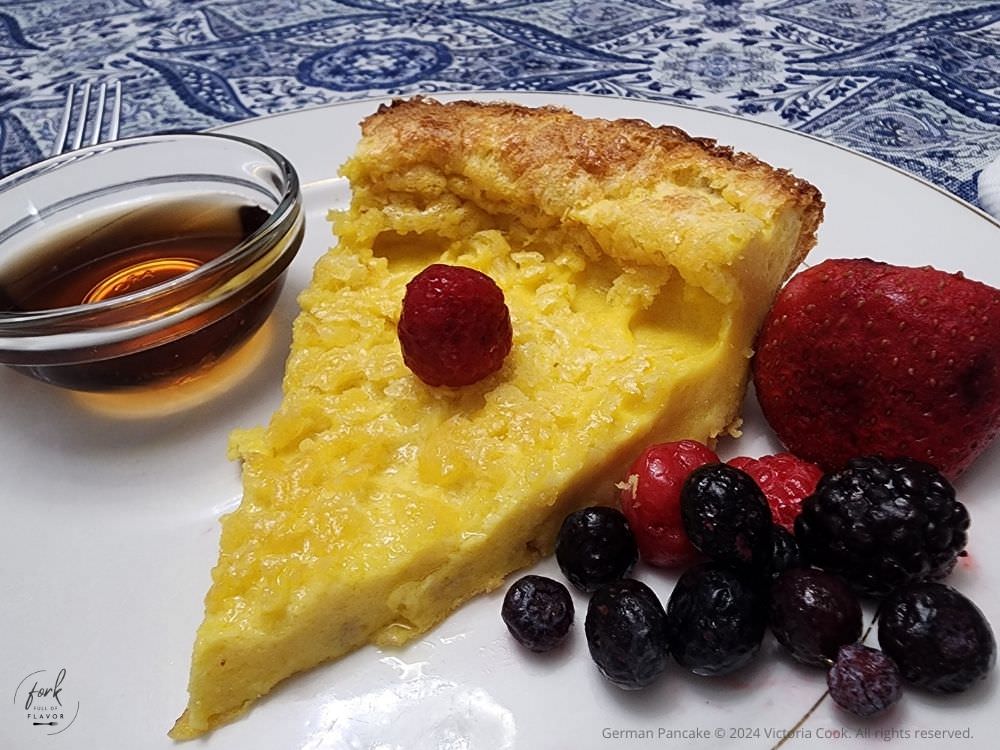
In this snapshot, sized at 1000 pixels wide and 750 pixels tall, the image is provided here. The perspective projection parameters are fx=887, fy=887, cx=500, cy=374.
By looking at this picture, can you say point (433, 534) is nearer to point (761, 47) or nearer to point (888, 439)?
point (888, 439)

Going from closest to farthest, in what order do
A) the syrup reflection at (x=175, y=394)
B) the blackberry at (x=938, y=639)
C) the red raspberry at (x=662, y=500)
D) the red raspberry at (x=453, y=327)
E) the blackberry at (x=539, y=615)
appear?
the blackberry at (x=938, y=639) → the blackberry at (x=539, y=615) → the red raspberry at (x=662, y=500) → the red raspberry at (x=453, y=327) → the syrup reflection at (x=175, y=394)

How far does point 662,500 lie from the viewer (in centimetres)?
223

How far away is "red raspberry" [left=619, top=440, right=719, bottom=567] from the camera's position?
2232 millimetres

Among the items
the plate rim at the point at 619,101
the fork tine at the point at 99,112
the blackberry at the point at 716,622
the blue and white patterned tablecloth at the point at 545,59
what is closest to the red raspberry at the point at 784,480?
the blackberry at the point at 716,622

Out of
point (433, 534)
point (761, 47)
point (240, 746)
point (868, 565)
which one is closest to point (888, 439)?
point (868, 565)

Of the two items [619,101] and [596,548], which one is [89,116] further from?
[596,548]

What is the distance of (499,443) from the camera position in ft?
7.84

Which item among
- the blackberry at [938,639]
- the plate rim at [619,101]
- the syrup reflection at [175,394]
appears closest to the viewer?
the blackberry at [938,639]

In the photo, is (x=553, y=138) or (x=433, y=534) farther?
(x=553, y=138)

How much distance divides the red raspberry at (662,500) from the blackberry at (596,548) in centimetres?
5

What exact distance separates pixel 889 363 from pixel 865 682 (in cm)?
82

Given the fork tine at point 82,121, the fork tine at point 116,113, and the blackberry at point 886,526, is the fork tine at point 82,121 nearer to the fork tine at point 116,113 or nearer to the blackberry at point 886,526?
the fork tine at point 116,113

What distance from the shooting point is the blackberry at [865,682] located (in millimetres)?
1892

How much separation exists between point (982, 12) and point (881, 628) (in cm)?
452
